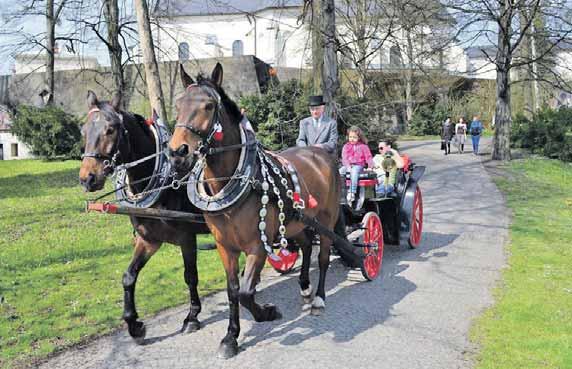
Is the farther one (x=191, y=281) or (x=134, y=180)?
(x=191, y=281)

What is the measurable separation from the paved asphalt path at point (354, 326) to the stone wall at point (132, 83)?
734 inches

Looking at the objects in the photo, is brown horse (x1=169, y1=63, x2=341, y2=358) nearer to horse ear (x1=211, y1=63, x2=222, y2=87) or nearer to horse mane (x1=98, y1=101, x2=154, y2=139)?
horse ear (x1=211, y1=63, x2=222, y2=87)

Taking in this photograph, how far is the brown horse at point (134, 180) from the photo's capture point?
186 inches

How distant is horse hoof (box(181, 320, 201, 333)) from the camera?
223 inches

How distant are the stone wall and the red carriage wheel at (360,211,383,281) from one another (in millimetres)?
18607

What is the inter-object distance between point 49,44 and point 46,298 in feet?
76.1

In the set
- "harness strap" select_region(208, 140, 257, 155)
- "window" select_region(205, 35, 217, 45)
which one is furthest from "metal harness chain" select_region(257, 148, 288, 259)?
"window" select_region(205, 35, 217, 45)

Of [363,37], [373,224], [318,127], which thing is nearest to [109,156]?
[318,127]

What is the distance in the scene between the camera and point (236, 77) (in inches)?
1129

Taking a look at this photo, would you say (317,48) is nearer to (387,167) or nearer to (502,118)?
(387,167)

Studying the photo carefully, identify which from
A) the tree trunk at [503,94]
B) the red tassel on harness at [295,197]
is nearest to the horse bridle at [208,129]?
the red tassel on harness at [295,197]

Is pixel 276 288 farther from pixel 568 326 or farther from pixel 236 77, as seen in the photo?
pixel 236 77

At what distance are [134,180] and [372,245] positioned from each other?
11.2 ft

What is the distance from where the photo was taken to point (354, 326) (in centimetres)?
587
